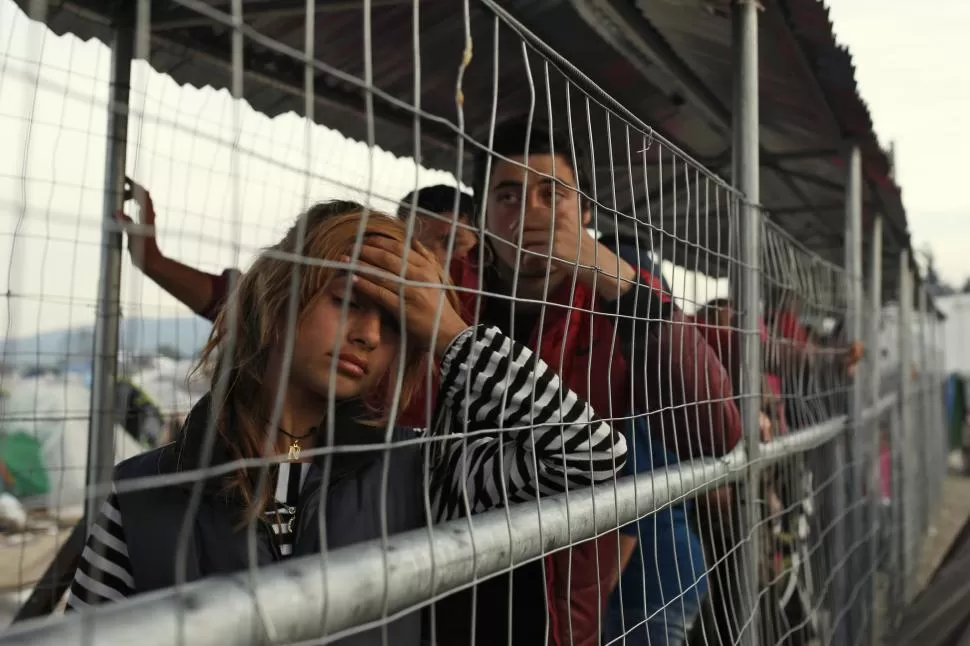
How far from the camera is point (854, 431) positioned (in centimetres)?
371

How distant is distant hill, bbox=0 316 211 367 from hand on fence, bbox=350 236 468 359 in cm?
137

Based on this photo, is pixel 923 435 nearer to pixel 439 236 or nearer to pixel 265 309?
pixel 439 236

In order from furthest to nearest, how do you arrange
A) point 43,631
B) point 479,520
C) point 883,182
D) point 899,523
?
point 899,523 → point 883,182 → point 479,520 → point 43,631

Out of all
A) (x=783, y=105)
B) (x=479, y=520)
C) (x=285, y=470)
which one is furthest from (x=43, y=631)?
(x=783, y=105)

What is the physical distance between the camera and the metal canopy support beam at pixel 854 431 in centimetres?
369

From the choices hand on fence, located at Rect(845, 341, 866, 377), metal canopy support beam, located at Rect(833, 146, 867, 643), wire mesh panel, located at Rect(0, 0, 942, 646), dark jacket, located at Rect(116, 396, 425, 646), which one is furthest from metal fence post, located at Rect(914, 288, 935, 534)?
dark jacket, located at Rect(116, 396, 425, 646)

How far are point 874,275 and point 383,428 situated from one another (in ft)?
13.7

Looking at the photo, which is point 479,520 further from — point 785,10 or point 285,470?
point 785,10

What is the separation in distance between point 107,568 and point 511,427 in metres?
0.59

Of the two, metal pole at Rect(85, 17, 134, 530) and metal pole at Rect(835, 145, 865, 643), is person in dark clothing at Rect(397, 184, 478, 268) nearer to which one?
Answer: metal pole at Rect(85, 17, 134, 530)

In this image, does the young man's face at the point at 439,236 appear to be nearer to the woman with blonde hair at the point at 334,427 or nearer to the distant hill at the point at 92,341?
the woman with blonde hair at the point at 334,427

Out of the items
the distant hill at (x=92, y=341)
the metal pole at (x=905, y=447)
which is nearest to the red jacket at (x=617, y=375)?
the distant hill at (x=92, y=341)

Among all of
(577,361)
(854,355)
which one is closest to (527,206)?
(577,361)

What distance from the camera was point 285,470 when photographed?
46.8 inches
